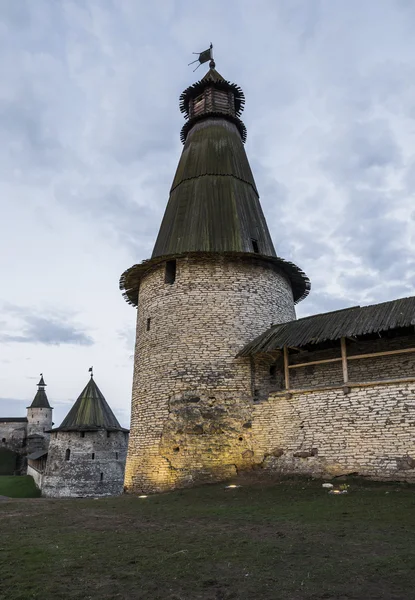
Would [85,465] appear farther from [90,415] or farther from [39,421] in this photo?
[39,421]

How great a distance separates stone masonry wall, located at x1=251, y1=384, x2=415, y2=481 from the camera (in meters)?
11.0

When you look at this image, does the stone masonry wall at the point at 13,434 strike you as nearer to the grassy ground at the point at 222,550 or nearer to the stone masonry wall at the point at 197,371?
the stone masonry wall at the point at 197,371

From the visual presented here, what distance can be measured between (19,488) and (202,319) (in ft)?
78.2

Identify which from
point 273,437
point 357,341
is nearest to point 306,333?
point 357,341

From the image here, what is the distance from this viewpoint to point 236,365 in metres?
14.3

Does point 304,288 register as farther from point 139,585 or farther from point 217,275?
point 139,585

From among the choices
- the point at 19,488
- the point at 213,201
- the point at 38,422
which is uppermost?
the point at 213,201

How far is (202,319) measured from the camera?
14.7 m

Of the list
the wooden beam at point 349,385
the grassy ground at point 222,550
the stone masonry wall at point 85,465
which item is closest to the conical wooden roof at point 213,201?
the wooden beam at point 349,385

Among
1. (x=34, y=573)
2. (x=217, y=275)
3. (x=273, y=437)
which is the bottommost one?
(x=34, y=573)

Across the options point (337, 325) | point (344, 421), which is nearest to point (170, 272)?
point (337, 325)

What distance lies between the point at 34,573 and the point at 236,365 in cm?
956

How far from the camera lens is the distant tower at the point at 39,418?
156 ft

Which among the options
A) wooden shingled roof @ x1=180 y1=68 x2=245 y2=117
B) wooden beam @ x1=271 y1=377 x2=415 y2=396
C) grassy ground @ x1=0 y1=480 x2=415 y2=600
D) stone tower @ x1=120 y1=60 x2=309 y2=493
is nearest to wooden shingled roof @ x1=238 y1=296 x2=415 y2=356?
stone tower @ x1=120 y1=60 x2=309 y2=493
